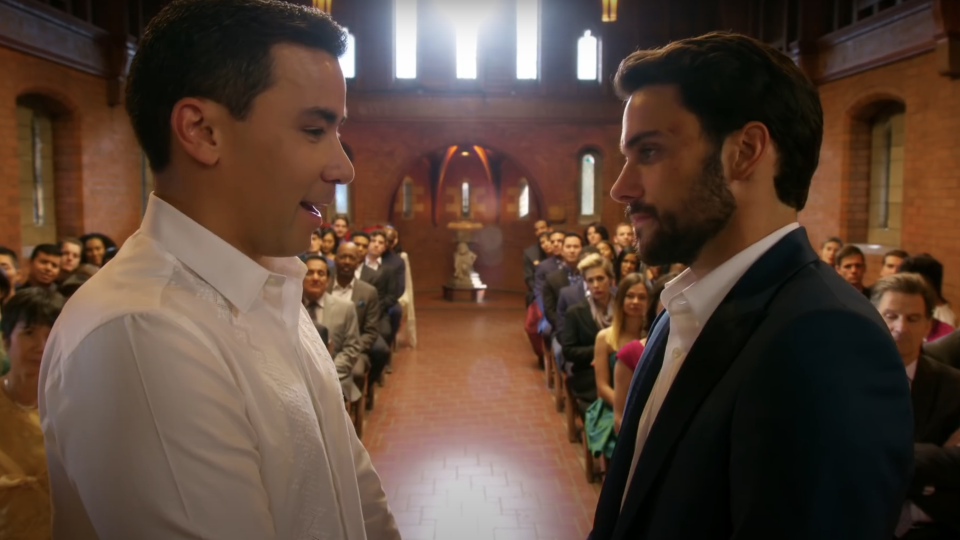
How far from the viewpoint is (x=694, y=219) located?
131cm

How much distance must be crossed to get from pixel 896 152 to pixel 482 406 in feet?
22.8

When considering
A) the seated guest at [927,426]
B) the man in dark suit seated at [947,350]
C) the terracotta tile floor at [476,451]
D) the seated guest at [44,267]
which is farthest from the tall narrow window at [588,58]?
the seated guest at [927,426]

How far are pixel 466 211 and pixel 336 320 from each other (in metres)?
12.0

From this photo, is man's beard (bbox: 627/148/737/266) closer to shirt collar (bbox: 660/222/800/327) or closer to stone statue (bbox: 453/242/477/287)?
shirt collar (bbox: 660/222/800/327)

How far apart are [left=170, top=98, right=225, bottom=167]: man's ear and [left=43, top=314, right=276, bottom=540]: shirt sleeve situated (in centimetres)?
30

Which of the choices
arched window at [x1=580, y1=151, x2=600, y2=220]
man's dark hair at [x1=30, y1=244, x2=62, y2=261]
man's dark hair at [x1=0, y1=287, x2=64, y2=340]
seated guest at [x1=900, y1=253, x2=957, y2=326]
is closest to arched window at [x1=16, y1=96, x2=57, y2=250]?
man's dark hair at [x1=30, y1=244, x2=62, y2=261]

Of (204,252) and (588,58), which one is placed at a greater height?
(588,58)

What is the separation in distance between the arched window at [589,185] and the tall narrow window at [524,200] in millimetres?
1912

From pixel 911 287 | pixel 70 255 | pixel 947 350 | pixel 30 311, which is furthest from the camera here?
pixel 70 255

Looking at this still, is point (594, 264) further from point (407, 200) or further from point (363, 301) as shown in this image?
point (407, 200)

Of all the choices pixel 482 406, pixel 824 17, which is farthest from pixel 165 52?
pixel 824 17

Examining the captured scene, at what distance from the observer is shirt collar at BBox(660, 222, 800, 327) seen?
128cm

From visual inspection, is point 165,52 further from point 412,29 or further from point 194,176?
point 412,29

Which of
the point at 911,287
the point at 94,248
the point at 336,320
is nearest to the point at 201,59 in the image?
the point at 911,287
